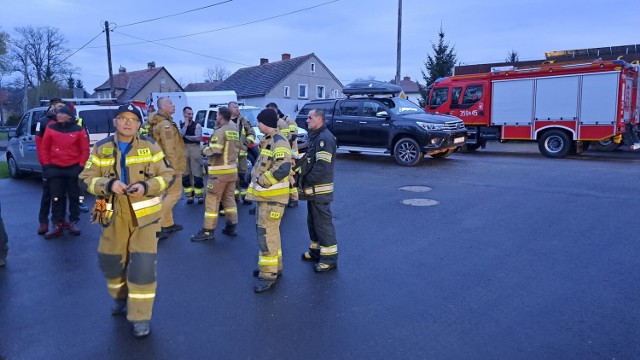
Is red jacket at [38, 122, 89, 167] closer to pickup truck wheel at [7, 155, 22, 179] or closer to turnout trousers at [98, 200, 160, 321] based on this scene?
turnout trousers at [98, 200, 160, 321]

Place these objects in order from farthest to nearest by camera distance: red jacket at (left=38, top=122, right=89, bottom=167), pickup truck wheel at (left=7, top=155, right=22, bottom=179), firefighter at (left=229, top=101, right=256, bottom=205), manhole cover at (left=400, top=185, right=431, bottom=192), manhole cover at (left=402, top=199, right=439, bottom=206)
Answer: pickup truck wheel at (left=7, top=155, right=22, bottom=179) < manhole cover at (left=400, top=185, right=431, bottom=192) < manhole cover at (left=402, top=199, right=439, bottom=206) < firefighter at (left=229, top=101, right=256, bottom=205) < red jacket at (left=38, top=122, right=89, bottom=167)

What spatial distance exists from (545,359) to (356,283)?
6.14 ft

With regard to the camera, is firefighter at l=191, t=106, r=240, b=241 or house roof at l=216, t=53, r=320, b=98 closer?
firefighter at l=191, t=106, r=240, b=241

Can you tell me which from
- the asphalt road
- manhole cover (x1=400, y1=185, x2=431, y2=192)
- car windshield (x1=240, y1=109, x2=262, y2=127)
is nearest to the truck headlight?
manhole cover (x1=400, y1=185, x2=431, y2=192)

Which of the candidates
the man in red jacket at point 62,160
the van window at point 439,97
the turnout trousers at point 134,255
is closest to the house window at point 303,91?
the van window at point 439,97

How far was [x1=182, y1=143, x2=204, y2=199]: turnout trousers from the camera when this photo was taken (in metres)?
8.61

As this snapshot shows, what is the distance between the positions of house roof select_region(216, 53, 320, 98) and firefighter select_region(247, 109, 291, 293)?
35677 mm

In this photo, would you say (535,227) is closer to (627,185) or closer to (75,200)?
(627,185)

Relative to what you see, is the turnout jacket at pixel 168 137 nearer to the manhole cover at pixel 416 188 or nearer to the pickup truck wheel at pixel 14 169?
the manhole cover at pixel 416 188

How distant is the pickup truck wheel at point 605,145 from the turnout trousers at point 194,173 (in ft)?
41.6

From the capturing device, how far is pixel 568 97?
15.1 metres

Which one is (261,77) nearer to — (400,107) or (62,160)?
(400,107)

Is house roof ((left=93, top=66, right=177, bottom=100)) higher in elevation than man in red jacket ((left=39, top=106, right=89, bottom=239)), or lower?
higher

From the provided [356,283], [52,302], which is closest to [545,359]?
[356,283]
